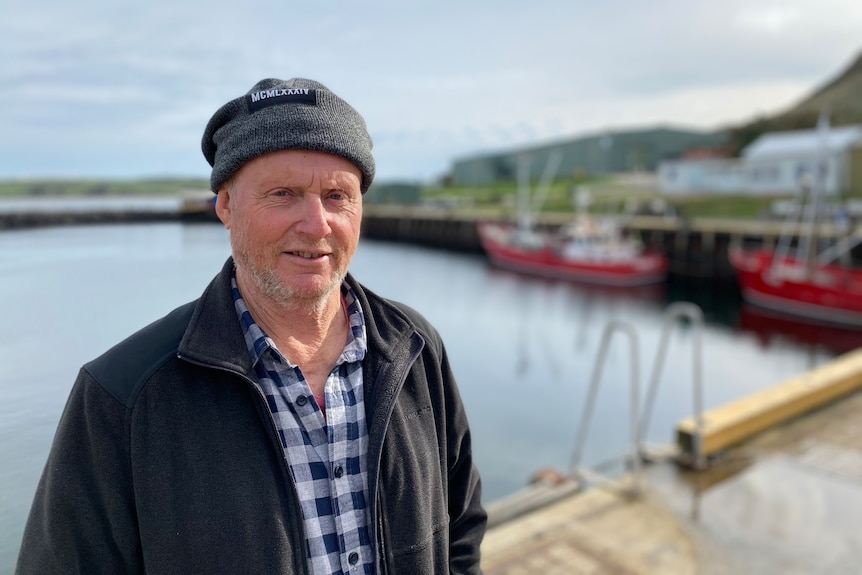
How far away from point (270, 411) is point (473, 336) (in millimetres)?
18407

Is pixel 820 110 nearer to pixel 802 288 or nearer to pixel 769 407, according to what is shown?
pixel 802 288

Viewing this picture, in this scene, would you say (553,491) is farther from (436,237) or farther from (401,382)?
(436,237)

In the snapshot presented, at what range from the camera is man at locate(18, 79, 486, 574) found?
117 cm

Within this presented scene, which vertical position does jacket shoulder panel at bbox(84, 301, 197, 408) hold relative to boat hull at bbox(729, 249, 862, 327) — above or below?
above

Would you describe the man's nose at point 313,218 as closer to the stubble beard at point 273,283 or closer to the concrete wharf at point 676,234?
the stubble beard at point 273,283

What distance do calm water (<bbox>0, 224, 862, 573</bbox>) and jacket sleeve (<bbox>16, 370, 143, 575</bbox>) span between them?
37cm

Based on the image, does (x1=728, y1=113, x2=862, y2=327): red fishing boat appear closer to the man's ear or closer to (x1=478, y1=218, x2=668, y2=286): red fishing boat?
(x1=478, y1=218, x2=668, y2=286): red fishing boat

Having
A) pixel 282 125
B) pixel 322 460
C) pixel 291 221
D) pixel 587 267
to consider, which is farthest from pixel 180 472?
pixel 587 267

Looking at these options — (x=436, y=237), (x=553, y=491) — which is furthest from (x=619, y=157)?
(x=553, y=491)

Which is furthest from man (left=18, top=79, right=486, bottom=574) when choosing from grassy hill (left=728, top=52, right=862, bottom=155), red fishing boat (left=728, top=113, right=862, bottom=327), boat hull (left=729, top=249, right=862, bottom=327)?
grassy hill (left=728, top=52, right=862, bottom=155)

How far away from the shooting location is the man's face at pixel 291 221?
132 centimetres

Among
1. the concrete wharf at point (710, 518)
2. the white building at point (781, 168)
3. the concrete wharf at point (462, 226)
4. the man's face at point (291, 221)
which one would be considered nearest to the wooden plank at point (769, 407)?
the concrete wharf at point (710, 518)

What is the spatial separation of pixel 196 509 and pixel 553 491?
12.9ft

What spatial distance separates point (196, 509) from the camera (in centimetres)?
118
